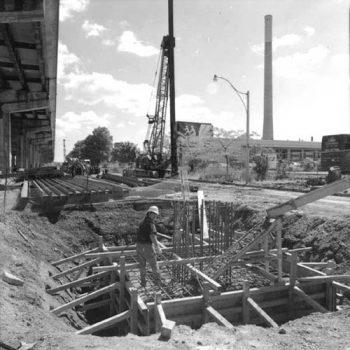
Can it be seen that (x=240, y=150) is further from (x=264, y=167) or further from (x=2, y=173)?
(x=2, y=173)

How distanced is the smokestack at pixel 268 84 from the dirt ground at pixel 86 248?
7572 cm

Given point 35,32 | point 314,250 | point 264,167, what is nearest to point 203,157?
point 264,167

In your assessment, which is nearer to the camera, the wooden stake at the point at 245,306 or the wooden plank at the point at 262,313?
the wooden plank at the point at 262,313

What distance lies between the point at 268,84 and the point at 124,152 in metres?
39.2

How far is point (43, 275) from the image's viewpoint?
938cm

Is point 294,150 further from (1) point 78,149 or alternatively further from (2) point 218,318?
(2) point 218,318

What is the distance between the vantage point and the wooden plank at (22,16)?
41.2 feet

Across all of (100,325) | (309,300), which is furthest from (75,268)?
(309,300)

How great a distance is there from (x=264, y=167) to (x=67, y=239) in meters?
23.1

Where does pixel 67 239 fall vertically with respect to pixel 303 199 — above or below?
below

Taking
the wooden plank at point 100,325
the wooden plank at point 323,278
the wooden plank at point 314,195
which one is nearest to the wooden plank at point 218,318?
the wooden plank at point 100,325

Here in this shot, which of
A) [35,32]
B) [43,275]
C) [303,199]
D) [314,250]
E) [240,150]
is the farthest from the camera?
[240,150]

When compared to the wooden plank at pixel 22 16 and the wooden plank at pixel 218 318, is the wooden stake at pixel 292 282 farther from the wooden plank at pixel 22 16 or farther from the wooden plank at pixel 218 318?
the wooden plank at pixel 22 16

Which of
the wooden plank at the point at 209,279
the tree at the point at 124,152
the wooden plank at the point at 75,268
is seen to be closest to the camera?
the wooden plank at the point at 209,279
